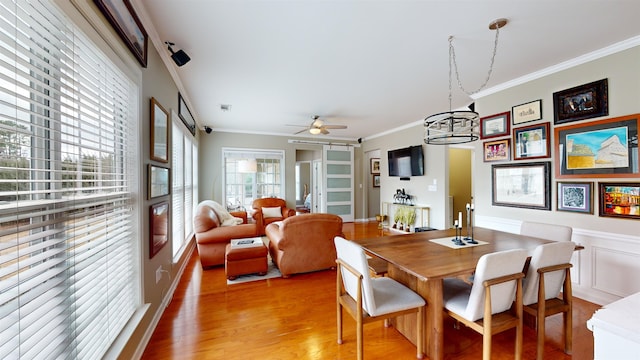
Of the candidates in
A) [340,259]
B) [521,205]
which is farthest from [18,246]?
[521,205]

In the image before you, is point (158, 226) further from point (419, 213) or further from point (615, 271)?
point (419, 213)

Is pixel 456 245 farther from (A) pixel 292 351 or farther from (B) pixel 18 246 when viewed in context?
(B) pixel 18 246

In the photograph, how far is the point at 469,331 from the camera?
2.06m

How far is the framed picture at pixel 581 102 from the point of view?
2438mm

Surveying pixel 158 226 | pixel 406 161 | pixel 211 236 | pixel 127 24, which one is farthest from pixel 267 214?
pixel 127 24

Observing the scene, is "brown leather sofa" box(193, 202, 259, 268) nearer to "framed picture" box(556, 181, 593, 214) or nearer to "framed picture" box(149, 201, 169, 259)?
"framed picture" box(149, 201, 169, 259)

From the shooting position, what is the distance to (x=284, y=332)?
6.77 ft

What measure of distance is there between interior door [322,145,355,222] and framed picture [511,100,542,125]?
443cm

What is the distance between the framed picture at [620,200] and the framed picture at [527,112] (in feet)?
3.31

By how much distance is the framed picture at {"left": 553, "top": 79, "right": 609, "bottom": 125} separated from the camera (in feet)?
8.00

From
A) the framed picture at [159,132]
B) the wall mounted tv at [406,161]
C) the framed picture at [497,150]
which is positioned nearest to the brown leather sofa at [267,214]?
the wall mounted tv at [406,161]

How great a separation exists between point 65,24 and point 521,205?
14.5 ft

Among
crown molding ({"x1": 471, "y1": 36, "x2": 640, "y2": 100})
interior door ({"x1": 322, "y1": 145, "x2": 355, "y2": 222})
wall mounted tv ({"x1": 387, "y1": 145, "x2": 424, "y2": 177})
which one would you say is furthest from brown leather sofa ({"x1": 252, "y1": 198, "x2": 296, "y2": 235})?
crown molding ({"x1": 471, "y1": 36, "x2": 640, "y2": 100})

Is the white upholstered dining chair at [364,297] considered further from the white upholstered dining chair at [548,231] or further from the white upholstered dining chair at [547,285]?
the white upholstered dining chair at [548,231]
